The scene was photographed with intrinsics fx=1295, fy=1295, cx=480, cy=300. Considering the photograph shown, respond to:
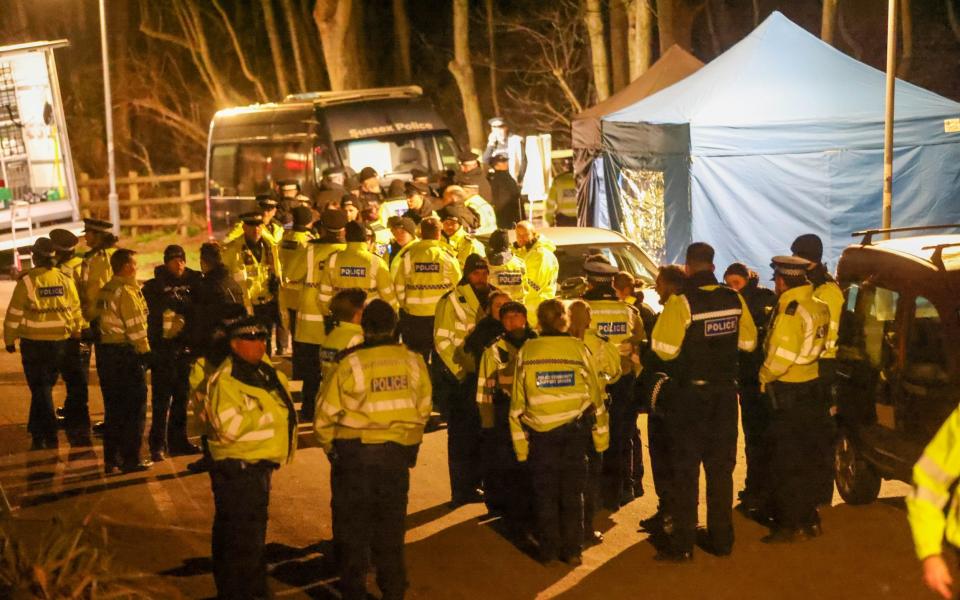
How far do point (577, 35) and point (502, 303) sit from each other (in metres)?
30.7

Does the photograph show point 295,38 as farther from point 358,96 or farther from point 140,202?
point 358,96

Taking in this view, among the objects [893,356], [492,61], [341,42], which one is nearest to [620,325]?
[893,356]

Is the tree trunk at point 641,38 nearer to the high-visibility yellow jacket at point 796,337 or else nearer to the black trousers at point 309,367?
the black trousers at point 309,367

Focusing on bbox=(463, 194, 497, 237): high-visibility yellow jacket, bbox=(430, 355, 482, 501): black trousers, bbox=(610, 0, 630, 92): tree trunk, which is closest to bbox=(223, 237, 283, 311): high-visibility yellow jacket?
bbox=(463, 194, 497, 237): high-visibility yellow jacket

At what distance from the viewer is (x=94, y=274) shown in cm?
1138

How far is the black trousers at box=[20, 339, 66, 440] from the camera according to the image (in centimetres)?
1084

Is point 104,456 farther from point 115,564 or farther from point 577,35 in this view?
point 577,35

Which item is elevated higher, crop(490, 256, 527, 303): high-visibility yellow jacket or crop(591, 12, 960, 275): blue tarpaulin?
crop(591, 12, 960, 275): blue tarpaulin

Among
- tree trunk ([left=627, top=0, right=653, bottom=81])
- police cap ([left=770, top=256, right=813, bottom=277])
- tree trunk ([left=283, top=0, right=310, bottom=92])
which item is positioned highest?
tree trunk ([left=283, top=0, right=310, bottom=92])

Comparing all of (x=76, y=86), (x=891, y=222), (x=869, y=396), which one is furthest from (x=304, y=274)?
(x=76, y=86)

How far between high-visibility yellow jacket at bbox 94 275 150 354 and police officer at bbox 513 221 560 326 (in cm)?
319

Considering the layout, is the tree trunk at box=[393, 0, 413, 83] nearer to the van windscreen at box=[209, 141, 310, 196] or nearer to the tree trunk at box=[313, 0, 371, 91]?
→ the tree trunk at box=[313, 0, 371, 91]

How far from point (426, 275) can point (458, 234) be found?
137 cm

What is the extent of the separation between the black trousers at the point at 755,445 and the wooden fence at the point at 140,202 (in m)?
26.7
